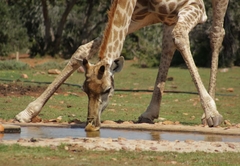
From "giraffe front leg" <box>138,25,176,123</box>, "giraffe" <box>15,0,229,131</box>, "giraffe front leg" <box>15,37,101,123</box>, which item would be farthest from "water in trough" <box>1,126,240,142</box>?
"giraffe front leg" <box>138,25,176,123</box>

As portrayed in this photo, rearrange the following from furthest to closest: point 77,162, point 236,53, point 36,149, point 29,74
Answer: point 236,53 < point 29,74 < point 36,149 < point 77,162

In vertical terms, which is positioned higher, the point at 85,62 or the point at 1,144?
the point at 85,62

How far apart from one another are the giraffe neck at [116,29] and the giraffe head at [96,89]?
30 cm

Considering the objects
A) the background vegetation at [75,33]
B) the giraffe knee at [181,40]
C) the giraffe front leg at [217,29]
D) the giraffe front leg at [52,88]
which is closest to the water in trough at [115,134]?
the giraffe front leg at [52,88]

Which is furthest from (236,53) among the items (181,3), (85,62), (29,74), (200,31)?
(85,62)

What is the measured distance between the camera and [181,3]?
10.8 meters

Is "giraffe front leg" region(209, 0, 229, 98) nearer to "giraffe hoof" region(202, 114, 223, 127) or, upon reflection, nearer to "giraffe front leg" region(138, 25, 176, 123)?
"giraffe front leg" region(138, 25, 176, 123)

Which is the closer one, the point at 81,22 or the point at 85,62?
the point at 85,62

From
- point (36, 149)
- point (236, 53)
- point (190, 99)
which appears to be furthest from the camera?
point (236, 53)

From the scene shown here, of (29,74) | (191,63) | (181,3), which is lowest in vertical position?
(29,74)

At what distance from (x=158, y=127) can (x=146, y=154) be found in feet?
8.61

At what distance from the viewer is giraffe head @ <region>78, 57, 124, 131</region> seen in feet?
28.8

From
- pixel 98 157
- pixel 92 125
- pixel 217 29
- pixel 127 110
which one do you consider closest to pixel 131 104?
pixel 127 110

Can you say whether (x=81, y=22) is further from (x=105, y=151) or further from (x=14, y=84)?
(x=105, y=151)
